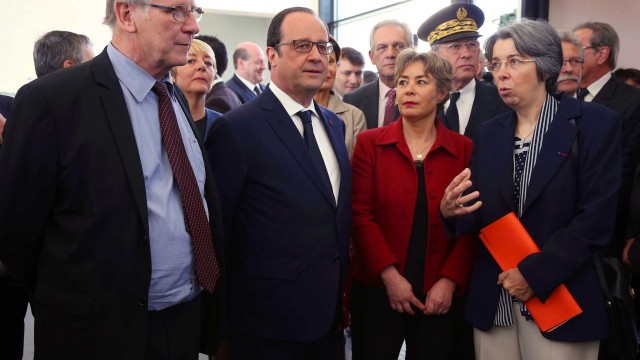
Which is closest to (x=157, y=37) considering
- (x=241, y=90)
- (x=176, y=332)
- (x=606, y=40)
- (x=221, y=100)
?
(x=176, y=332)

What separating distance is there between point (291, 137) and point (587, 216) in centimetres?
101

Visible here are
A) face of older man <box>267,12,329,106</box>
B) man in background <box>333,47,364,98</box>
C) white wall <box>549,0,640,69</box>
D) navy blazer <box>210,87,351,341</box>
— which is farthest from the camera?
man in background <box>333,47,364,98</box>

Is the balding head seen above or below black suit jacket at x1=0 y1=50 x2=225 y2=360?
above

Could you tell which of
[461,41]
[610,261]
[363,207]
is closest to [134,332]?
[363,207]

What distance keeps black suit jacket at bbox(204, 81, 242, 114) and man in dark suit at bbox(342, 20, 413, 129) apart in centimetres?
77

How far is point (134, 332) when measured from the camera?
1479mm

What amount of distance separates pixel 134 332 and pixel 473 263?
52.4 inches

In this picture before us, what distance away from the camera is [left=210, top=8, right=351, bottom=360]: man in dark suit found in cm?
195

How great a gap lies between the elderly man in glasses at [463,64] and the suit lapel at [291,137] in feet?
3.42

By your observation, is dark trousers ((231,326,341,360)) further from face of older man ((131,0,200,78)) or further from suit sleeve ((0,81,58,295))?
face of older man ((131,0,200,78))

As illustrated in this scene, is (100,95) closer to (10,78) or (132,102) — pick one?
(132,102)

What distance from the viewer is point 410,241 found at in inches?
88.4

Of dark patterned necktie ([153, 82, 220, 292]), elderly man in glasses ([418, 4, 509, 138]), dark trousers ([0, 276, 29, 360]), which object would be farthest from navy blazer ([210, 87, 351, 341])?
elderly man in glasses ([418, 4, 509, 138])

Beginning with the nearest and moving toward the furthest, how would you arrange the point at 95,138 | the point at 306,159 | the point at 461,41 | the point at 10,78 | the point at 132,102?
→ the point at 95,138, the point at 132,102, the point at 306,159, the point at 461,41, the point at 10,78
